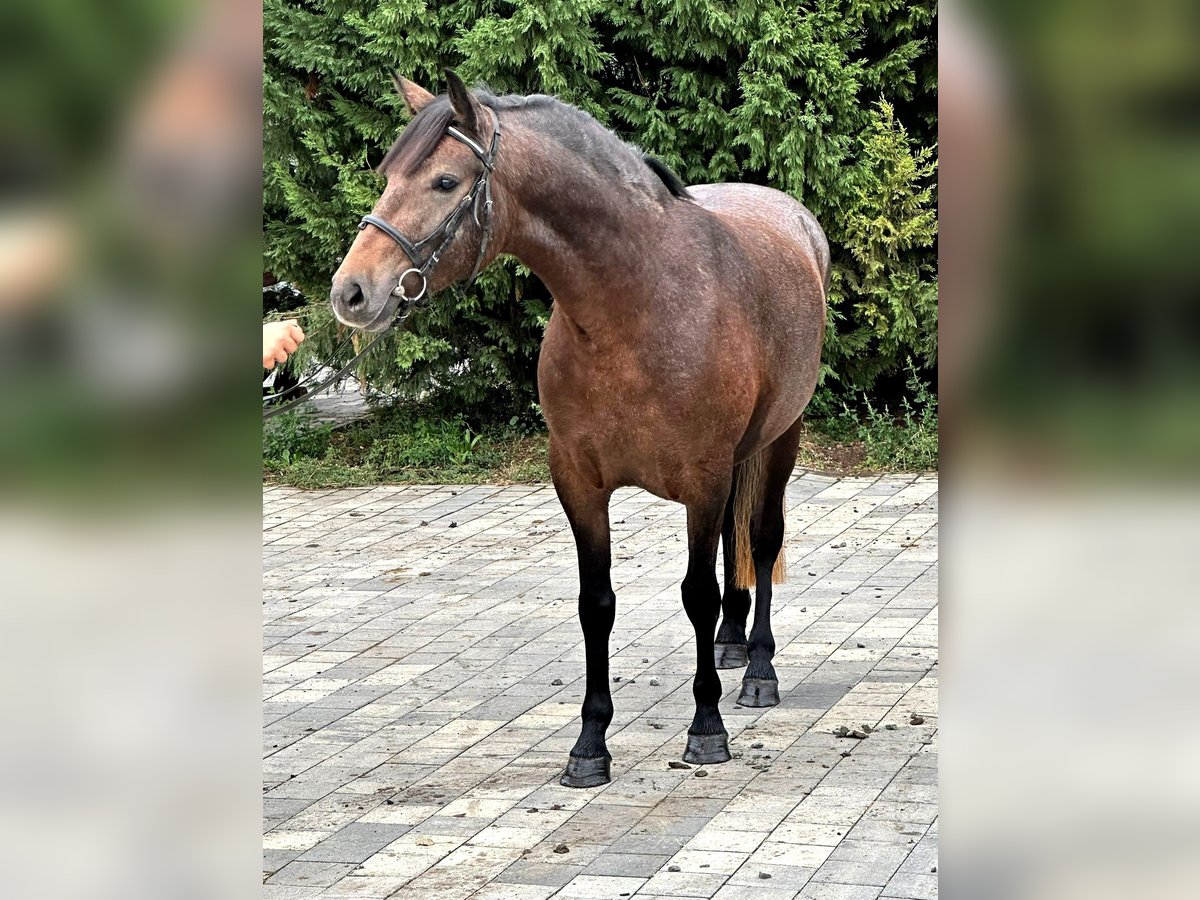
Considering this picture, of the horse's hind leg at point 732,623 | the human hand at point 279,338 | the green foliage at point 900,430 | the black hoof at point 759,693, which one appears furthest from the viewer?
the green foliage at point 900,430

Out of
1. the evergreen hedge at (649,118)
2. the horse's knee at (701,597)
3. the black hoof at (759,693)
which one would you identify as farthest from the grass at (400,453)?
the horse's knee at (701,597)

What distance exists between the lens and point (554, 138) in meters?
4.13

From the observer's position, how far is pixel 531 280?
31.7ft

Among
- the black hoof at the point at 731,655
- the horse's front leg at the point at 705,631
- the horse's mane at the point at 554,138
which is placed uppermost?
the horse's mane at the point at 554,138

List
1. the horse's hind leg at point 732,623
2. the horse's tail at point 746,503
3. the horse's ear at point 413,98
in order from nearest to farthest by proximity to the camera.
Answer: the horse's ear at point 413,98 → the horse's tail at point 746,503 → the horse's hind leg at point 732,623

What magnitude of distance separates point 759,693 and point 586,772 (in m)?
1.02

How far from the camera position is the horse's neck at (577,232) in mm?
4062
